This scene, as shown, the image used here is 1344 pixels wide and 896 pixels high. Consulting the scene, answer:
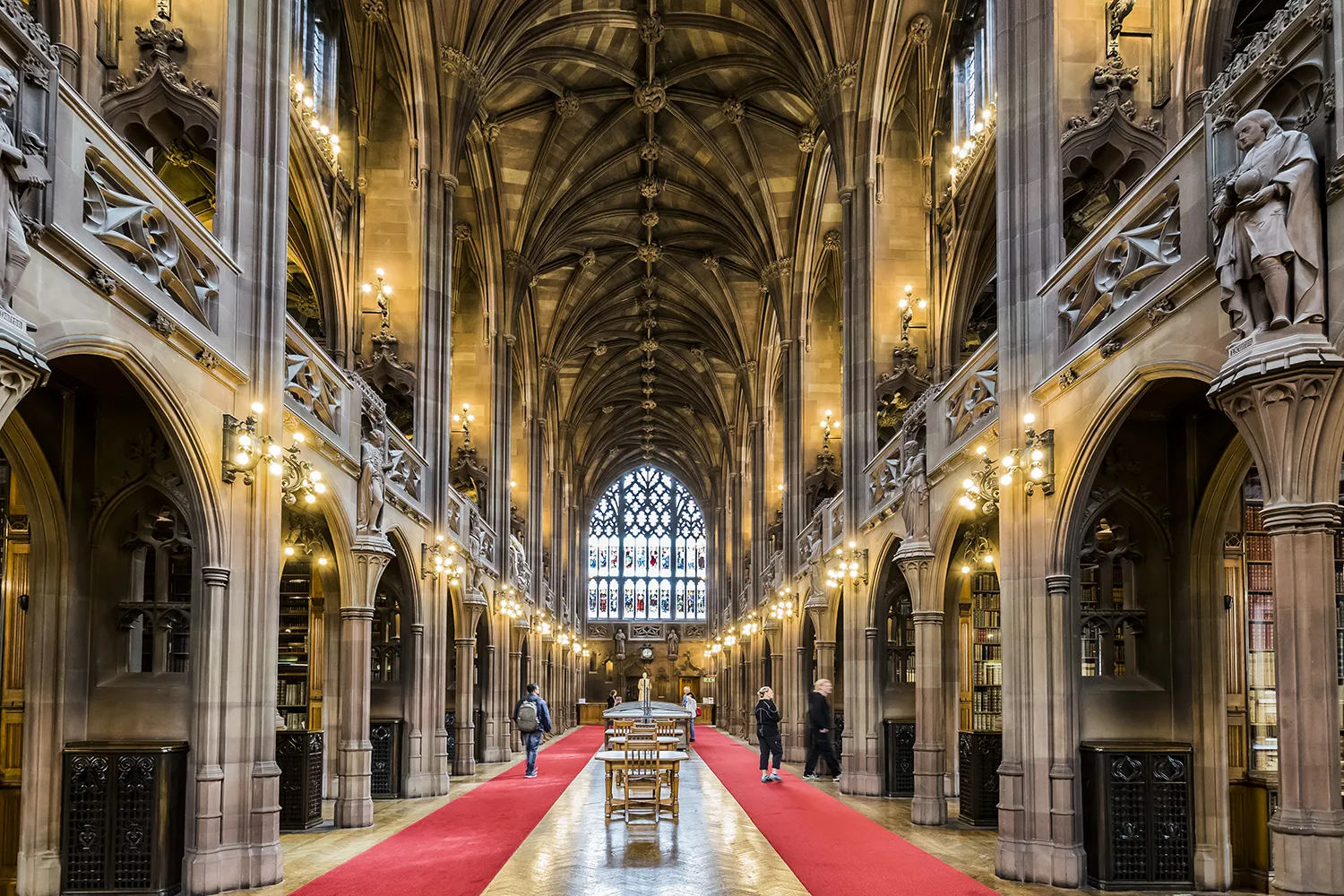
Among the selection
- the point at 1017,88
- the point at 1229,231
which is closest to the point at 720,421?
the point at 1017,88

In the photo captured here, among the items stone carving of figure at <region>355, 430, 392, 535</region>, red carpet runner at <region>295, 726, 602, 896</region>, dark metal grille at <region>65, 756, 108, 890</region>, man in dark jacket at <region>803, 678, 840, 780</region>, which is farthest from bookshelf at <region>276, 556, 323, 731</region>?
man in dark jacket at <region>803, 678, 840, 780</region>

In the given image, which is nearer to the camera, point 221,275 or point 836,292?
point 221,275

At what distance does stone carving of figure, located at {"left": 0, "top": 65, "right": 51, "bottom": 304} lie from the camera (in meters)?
6.76

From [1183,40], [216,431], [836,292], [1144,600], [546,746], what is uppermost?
[836,292]

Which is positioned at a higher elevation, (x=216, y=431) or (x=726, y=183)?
(x=726, y=183)

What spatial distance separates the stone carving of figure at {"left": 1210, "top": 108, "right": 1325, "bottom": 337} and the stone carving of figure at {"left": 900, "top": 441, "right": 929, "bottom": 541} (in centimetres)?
858

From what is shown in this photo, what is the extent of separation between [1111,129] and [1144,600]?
478 cm

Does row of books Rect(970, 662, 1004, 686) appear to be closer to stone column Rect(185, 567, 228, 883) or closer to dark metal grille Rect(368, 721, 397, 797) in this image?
dark metal grille Rect(368, 721, 397, 797)

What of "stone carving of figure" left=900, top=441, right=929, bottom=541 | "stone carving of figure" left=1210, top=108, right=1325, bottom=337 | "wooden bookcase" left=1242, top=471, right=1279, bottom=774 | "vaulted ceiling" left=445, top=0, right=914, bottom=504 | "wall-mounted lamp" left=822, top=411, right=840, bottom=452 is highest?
"vaulted ceiling" left=445, top=0, right=914, bottom=504

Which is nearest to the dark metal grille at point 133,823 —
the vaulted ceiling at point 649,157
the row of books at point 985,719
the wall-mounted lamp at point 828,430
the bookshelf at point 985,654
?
the bookshelf at point 985,654

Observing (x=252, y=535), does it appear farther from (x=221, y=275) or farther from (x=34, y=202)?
(x=34, y=202)

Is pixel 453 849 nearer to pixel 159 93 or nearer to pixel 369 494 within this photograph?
pixel 369 494

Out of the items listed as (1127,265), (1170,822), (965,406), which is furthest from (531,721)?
(1127,265)

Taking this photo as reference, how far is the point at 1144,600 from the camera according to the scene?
11.1 m
